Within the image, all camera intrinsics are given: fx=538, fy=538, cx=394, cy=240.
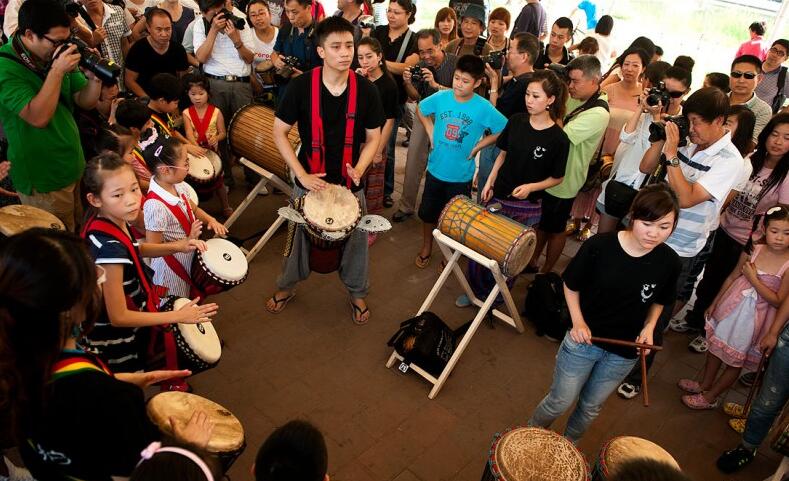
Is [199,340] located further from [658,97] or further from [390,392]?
[658,97]

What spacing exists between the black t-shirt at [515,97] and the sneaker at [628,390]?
7.61 ft

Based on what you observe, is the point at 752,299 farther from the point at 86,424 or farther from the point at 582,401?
the point at 86,424

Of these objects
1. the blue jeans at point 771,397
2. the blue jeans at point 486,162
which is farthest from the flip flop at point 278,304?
the blue jeans at point 771,397

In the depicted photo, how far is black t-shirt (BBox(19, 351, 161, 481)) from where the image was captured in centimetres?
152

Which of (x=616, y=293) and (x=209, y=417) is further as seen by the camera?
(x=616, y=293)

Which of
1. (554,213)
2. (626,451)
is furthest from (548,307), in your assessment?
(626,451)

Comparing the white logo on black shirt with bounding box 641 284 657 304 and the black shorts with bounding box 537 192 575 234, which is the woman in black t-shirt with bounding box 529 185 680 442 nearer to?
the white logo on black shirt with bounding box 641 284 657 304

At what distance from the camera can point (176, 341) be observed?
2.54 m

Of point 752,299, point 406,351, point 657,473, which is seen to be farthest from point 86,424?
point 752,299

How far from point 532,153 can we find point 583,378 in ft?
5.57

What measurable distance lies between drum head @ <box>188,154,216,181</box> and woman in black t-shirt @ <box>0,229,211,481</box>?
2.77 metres

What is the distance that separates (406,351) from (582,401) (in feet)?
3.67

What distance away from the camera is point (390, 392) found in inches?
134

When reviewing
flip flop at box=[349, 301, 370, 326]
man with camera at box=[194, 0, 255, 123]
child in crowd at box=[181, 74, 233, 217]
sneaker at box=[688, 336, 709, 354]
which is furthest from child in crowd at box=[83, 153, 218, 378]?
sneaker at box=[688, 336, 709, 354]
